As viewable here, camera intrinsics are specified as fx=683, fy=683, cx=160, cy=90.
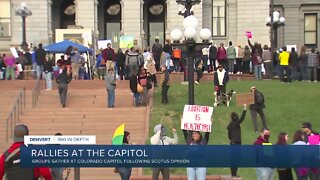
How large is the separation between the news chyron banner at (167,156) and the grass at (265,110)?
956 centimetres

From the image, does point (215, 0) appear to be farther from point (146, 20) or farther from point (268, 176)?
point (268, 176)

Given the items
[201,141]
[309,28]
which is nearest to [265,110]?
[201,141]

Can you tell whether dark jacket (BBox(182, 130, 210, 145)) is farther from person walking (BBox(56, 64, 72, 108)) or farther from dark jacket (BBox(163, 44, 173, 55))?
dark jacket (BBox(163, 44, 173, 55))

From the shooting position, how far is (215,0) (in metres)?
49.5

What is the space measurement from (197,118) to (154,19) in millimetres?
36707

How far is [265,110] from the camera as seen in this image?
25.0 m

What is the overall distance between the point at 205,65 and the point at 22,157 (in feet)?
91.7

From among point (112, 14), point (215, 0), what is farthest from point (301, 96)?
point (112, 14)

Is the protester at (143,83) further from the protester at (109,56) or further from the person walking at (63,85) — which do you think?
Result: the protester at (109,56)

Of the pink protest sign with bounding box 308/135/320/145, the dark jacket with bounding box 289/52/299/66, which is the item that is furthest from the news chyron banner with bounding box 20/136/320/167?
the dark jacket with bounding box 289/52/299/66

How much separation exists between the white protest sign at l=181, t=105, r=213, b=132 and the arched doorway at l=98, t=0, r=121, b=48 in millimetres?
35024

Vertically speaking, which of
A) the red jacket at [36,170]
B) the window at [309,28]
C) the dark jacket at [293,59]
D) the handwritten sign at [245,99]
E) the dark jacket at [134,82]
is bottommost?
the red jacket at [36,170]

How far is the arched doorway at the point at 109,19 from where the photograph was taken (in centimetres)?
5044

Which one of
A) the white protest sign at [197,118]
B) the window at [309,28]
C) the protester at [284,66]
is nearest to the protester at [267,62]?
the protester at [284,66]
